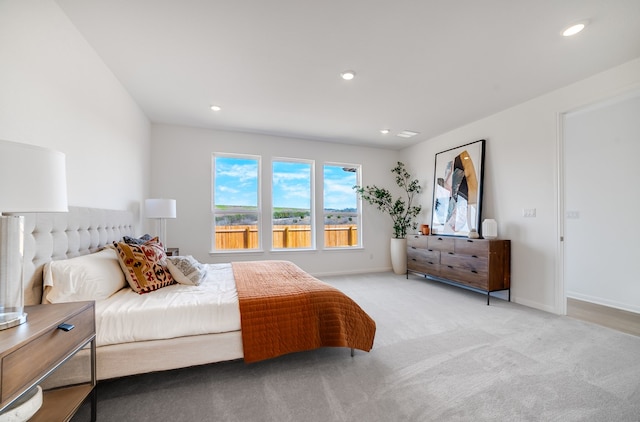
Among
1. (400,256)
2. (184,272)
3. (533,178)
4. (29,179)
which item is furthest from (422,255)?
(29,179)

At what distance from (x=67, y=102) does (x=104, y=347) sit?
1.80m

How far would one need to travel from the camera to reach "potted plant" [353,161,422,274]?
524cm

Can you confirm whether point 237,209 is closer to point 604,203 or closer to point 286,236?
point 286,236

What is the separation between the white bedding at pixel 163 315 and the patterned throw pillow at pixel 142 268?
79 mm

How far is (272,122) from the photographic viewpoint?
13.6ft

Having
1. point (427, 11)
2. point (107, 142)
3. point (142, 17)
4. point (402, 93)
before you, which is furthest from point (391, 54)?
point (107, 142)

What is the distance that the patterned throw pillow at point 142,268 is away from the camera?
205 cm

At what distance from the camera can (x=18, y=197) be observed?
1.03 m

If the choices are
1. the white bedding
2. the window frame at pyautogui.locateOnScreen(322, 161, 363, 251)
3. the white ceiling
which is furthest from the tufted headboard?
the window frame at pyautogui.locateOnScreen(322, 161, 363, 251)

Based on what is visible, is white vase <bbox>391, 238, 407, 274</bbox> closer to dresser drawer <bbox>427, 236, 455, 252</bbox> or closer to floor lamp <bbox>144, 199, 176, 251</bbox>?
dresser drawer <bbox>427, 236, 455, 252</bbox>

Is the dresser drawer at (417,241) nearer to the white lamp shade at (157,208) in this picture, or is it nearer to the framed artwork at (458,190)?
the framed artwork at (458,190)

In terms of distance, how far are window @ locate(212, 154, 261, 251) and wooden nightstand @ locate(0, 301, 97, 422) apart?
3.18m

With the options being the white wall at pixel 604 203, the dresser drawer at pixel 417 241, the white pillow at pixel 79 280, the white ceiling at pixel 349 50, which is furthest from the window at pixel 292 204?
the white wall at pixel 604 203

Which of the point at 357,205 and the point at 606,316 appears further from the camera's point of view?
the point at 357,205
